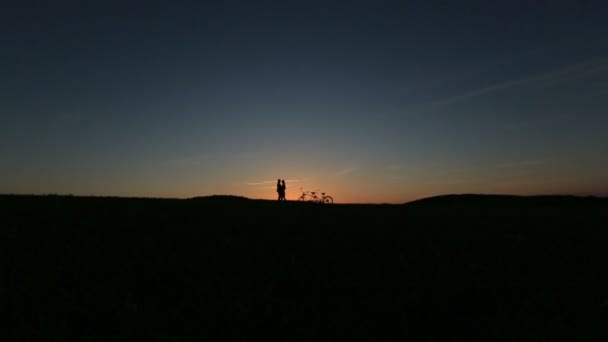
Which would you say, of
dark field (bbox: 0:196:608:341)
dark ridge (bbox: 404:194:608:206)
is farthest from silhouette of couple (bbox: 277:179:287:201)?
dark field (bbox: 0:196:608:341)

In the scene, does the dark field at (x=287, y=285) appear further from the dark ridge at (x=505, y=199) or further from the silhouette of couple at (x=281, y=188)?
the dark ridge at (x=505, y=199)

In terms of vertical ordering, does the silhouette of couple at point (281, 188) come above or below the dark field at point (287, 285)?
above

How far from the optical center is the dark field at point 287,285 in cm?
606

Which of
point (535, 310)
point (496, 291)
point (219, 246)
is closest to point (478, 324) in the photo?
point (535, 310)

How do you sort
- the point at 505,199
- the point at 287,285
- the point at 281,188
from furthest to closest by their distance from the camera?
the point at 505,199
the point at 281,188
the point at 287,285

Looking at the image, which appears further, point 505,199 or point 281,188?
point 505,199

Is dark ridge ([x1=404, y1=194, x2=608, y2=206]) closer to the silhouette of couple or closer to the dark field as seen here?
the silhouette of couple

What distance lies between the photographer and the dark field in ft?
19.9

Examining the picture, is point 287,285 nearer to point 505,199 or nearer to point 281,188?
point 281,188

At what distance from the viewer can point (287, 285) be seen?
26.3 feet

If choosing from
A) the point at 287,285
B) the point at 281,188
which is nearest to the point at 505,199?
the point at 281,188

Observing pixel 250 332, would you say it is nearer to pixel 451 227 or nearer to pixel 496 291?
pixel 496 291

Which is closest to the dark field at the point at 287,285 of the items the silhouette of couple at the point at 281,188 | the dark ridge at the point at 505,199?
the silhouette of couple at the point at 281,188

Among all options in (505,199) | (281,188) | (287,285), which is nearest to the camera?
(287,285)
